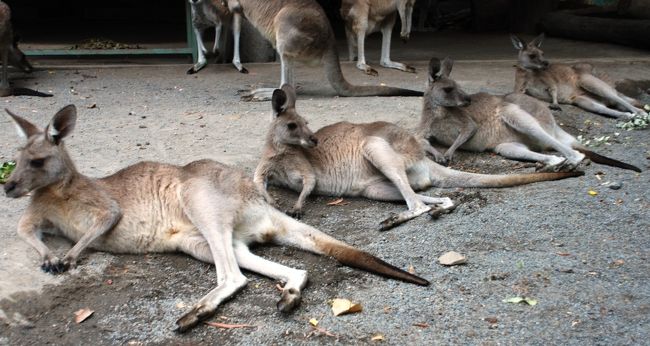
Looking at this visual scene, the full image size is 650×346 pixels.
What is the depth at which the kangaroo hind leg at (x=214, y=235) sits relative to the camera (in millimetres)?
2935

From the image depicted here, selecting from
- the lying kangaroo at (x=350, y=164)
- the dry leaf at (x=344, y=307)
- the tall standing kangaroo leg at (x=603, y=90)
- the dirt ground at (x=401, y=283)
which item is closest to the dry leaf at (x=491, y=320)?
the dirt ground at (x=401, y=283)

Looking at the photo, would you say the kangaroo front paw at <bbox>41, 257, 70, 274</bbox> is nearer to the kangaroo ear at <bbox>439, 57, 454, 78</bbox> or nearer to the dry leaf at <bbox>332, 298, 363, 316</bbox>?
the dry leaf at <bbox>332, 298, 363, 316</bbox>

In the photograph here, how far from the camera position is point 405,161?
4.54 meters

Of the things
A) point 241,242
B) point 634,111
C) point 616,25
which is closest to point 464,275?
point 241,242

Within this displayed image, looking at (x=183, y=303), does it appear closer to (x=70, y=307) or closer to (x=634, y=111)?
(x=70, y=307)

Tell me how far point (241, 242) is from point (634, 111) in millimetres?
4734

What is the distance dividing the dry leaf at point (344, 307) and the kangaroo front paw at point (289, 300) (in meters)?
0.17

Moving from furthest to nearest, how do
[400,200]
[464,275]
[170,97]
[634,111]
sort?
[170,97], [634,111], [400,200], [464,275]

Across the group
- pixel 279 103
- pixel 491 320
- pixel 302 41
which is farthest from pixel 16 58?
pixel 491 320

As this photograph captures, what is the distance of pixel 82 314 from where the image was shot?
2.98 metres

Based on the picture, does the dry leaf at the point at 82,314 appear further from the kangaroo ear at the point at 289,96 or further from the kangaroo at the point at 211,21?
the kangaroo at the point at 211,21

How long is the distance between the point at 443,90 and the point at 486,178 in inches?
47.5

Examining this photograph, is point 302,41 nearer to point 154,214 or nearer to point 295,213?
point 295,213

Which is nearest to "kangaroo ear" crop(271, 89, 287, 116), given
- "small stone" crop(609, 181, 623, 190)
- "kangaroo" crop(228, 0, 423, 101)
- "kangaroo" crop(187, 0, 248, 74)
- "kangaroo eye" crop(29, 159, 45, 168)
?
"kangaroo eye" crop(29, 159, 45, 168)
